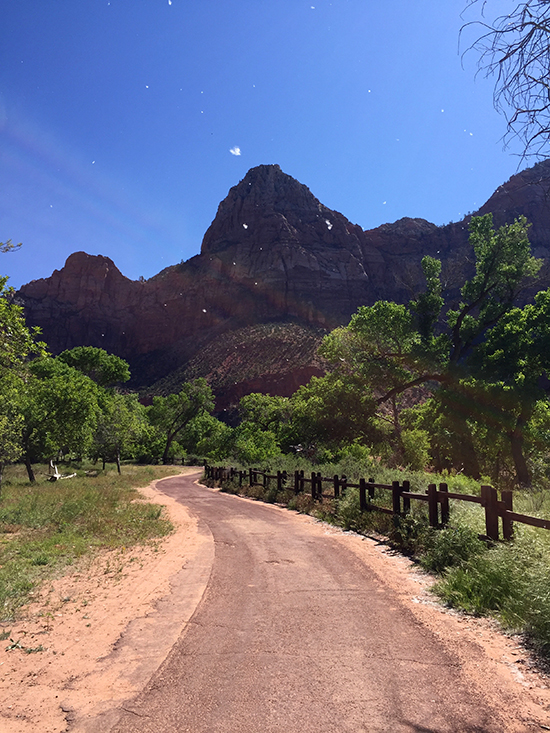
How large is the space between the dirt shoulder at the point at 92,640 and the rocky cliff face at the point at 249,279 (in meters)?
104

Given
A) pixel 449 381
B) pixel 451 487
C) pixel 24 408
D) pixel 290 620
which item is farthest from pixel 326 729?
pixel 24 408

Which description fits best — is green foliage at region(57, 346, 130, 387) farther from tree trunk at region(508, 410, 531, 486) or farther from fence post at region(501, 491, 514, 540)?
fence post at region(501, 491, 514, 540)

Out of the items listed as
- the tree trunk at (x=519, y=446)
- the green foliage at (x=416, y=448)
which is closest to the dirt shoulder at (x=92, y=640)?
the tree trunk at (x=519, y=446)

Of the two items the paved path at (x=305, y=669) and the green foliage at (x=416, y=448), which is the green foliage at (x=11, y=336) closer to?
the paved path at (x=305, y=669)

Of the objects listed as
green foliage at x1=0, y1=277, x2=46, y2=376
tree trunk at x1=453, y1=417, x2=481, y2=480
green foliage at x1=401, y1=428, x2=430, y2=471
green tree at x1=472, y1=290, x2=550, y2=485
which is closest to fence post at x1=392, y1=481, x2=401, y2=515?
green foliage at x1=0, y1=277, x2=46, y2=376

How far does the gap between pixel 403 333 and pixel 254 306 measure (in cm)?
9285

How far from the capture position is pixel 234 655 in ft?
13.4

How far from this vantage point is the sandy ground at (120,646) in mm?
3299

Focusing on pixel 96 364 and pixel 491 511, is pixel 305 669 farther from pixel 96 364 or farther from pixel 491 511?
pixel 96 364

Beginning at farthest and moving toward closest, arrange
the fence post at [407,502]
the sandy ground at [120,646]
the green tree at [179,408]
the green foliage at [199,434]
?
the green foliage at [199,434] → the green tree at [179,408] → the fence post at [407,502] → the sandy ground at [120,646]

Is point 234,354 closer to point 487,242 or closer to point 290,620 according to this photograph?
point 487,242

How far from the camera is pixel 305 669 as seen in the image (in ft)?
12.4

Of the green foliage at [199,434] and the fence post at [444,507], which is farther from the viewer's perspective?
the green foliage at [199,434]

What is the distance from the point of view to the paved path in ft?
9.89
